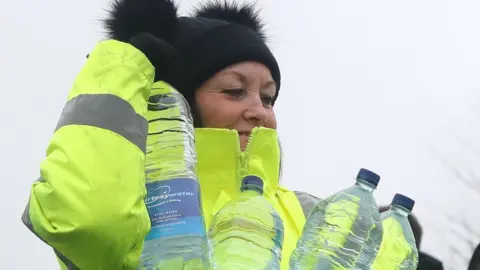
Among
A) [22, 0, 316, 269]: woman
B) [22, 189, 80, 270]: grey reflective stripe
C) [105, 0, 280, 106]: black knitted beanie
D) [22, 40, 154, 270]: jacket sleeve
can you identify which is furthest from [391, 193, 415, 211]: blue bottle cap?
[22, 189, 80, 270]: grey reflective stripe

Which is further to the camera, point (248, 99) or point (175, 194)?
→ point (248, 99)

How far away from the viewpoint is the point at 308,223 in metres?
2.24

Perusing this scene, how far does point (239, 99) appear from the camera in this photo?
8.48 feet

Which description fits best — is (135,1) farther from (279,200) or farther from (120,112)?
(279,200)

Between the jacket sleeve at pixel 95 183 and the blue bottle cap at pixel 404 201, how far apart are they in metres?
0.80

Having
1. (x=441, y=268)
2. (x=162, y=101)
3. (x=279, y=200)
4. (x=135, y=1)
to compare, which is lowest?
(x=441, y=268)

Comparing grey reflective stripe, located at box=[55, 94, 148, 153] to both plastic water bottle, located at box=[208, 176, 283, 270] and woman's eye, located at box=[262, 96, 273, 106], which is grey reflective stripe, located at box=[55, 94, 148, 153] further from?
woman's eye, located at box=[262, 96, 273, 106]

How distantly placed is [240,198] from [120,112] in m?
0.41

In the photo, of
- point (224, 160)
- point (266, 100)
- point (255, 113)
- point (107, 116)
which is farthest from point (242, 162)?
point (107, 116)

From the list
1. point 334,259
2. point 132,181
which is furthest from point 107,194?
point 334,259

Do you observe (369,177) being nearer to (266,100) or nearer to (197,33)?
(266,100)

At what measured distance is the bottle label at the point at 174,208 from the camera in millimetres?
1864

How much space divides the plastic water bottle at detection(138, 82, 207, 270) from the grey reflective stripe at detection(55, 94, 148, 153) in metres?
0.12

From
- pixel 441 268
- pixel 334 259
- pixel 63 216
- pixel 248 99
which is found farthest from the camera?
pixel 441 268
